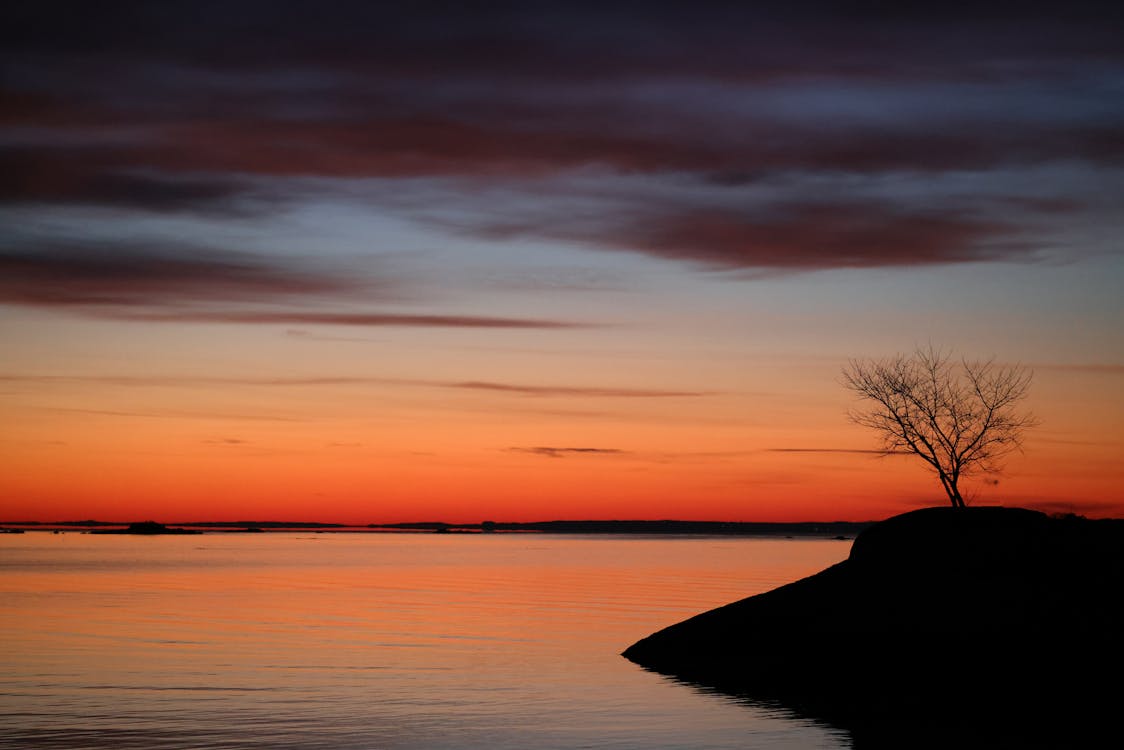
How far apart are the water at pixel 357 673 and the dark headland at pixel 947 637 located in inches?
99.1

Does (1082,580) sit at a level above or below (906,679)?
above

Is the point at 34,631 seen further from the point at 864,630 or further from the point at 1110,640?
the point at 1110,640

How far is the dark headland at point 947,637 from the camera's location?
34188 millimetres

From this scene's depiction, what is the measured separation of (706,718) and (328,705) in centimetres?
1205

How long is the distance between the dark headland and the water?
2.52 m

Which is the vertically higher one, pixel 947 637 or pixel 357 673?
pixel 947 637

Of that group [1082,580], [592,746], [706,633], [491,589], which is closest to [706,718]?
[592,746]

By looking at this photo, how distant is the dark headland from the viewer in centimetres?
3419

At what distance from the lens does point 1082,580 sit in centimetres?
3784

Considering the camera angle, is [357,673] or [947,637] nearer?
[947,637]

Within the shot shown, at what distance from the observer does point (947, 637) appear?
37656 mm

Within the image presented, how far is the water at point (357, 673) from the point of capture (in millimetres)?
33375

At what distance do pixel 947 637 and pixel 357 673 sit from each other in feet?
71.1

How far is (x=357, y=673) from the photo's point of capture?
46.1 meters
